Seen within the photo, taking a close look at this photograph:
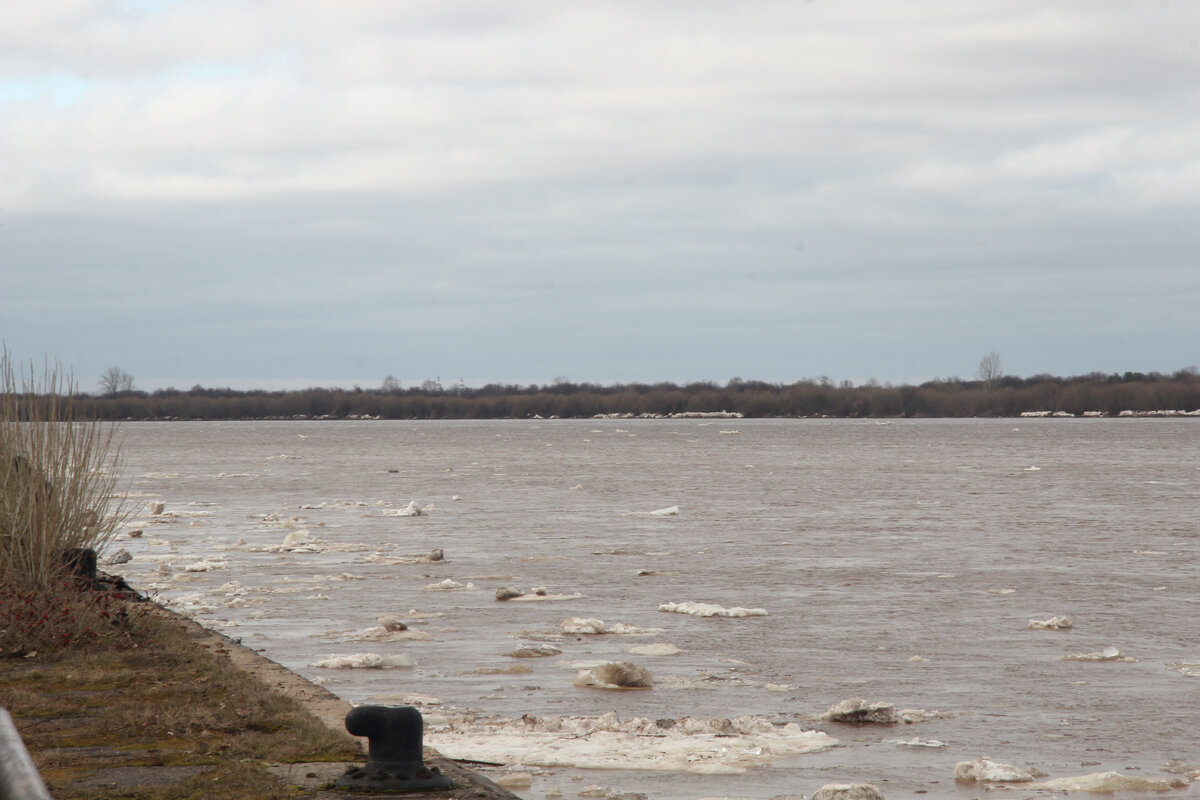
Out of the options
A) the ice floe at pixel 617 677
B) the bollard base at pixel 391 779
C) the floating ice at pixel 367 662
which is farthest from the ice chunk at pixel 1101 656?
the bollard base at pixel 391 779

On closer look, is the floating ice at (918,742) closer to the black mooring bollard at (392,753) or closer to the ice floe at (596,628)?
the black mooring bollard at (392,753)

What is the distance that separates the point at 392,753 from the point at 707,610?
7.42 m

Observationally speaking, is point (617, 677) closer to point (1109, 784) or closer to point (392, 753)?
point (1109, 784)

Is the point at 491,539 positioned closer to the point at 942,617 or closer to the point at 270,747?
the point at 942,617

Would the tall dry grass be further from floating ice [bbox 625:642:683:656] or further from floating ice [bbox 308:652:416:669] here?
floating ice [bbox 625:642:683:656]

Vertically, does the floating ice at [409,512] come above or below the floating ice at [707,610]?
below

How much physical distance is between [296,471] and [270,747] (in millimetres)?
42873

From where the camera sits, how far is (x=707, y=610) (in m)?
12.3

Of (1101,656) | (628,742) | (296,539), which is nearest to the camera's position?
(628,742)

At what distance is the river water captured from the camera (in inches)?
278

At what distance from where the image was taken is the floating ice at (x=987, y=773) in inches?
256

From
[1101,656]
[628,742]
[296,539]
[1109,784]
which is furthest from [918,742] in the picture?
[296,539]

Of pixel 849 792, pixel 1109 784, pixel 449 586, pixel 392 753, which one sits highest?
pixel 392 753

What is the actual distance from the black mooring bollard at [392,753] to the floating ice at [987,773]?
2.92 metres
